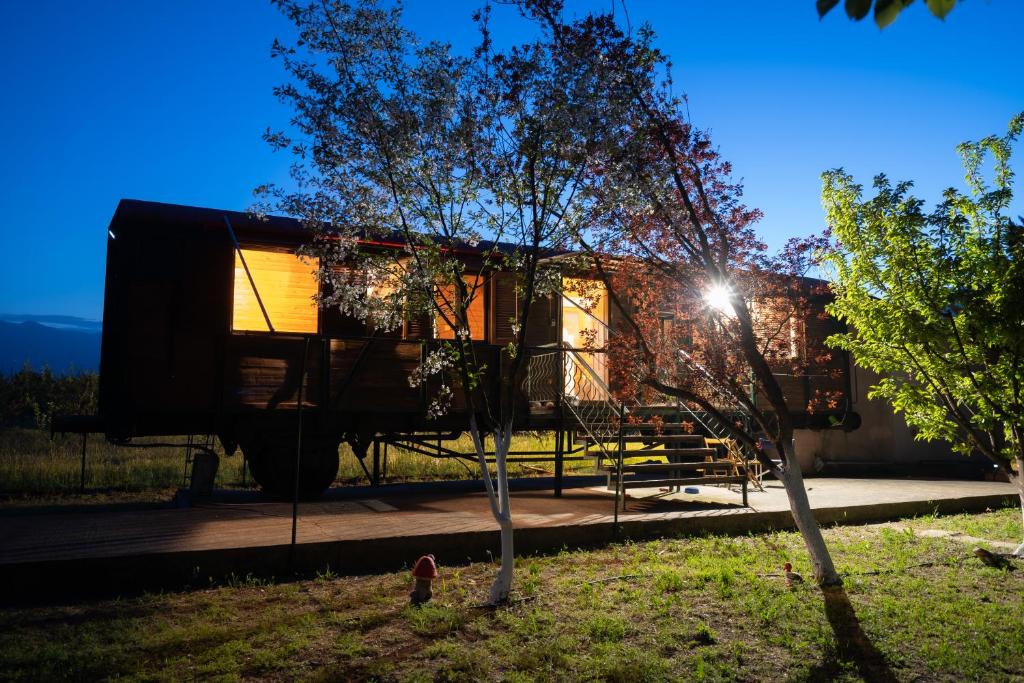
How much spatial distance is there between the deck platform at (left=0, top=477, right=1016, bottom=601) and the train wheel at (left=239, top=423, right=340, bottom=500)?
0.31 metres

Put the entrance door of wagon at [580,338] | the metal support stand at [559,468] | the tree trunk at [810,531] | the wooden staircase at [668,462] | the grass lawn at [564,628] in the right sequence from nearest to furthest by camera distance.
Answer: the grass lawn at [564,628] < the tree trunk at [810,531] < the wooden staircase at [668,462] < the metal support stand at [559,468] < the entrance door of wagon at [580,338]

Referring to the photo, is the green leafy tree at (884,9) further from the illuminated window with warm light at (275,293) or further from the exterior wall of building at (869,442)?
the exterior wall of building at (869,442)

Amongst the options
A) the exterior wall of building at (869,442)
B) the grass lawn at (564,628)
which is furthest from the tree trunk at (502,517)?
the exterior wall of building at (869,442)

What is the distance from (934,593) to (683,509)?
3.21m

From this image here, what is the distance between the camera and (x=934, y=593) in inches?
199

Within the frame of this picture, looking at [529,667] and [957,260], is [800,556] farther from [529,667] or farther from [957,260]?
[529,667]

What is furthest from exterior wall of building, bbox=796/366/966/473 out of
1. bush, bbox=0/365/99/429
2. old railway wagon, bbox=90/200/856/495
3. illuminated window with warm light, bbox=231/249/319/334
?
bush, bbox=0/365/99/429

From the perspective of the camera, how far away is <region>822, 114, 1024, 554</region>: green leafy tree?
5941 mm

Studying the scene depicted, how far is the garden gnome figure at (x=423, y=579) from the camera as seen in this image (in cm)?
467

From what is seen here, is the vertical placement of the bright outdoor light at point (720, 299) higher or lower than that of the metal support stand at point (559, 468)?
higher

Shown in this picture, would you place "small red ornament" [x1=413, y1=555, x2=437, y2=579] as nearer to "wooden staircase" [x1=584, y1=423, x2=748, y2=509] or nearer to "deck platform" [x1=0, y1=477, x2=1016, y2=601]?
"deck platform" [x1=0, y1=477, x2=1016, y2=601]

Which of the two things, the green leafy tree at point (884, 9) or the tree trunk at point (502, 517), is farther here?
the tree trunk at point (502, 517)

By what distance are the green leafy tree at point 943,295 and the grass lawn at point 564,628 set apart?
1.50 meters

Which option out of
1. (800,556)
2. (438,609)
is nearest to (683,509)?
(800,556)
